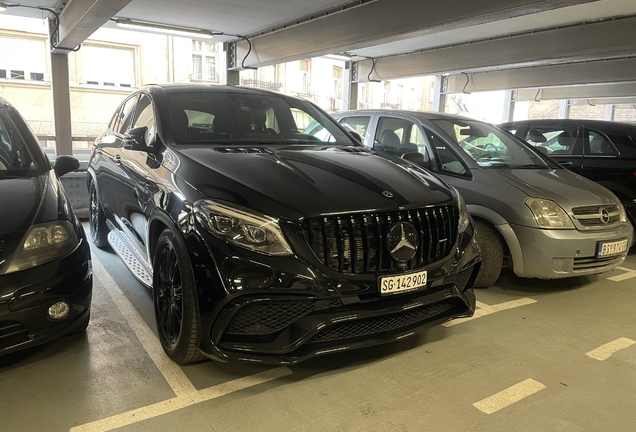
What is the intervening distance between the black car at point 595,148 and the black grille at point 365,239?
134 inches

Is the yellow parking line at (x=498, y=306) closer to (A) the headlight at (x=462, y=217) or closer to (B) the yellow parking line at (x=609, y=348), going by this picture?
(B) the yellow parking line at (x=609, y=348)

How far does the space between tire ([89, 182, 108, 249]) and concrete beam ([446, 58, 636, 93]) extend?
10517 mm

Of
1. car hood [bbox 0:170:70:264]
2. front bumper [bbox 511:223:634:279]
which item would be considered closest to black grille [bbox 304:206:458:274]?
car hood [bbox 0:170:70:264]

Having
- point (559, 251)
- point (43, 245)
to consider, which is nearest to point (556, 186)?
point (559, 251)

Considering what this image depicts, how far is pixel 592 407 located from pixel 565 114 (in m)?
18.6

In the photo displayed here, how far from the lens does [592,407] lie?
2283mm

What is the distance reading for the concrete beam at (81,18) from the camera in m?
5.05

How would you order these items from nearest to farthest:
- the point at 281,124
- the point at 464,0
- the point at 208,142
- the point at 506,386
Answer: the point at 506,386, the point at 208,142, the point at 281,124, the point at 464,0

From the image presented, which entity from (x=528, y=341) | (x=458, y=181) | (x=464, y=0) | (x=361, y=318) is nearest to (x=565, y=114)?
(x=464, y=0)

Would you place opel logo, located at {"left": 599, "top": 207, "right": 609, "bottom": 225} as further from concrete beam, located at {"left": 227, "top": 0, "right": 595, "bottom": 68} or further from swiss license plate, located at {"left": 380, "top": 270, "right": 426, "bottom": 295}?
swiss license plate, located at {"left": 380, "top": 270, "right": 426, "bottom": 295}

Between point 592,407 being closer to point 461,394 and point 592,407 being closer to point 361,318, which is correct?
point 461,394

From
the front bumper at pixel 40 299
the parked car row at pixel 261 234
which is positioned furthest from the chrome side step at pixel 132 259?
the front bumper at pixel 40 299

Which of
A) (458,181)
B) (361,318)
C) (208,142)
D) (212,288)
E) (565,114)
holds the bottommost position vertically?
(361,318)

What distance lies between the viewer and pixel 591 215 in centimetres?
375
